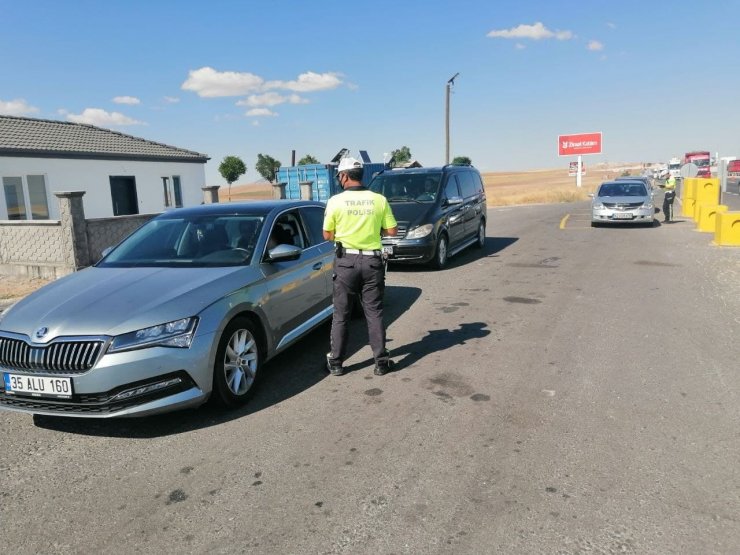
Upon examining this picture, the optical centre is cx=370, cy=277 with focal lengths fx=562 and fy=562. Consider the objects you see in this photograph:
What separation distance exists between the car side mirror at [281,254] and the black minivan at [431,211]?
15.3ft

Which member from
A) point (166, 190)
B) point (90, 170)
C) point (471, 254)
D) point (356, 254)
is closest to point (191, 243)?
point (356, 254)

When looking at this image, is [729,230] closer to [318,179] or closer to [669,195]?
[669,195]

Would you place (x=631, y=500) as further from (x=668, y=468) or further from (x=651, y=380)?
(x=651, y=380)

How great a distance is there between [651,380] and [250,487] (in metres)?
3.40

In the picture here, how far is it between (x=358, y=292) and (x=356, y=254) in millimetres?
366

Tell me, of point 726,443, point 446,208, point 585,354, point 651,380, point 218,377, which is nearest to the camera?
point 726,443

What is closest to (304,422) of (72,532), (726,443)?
(72,532)

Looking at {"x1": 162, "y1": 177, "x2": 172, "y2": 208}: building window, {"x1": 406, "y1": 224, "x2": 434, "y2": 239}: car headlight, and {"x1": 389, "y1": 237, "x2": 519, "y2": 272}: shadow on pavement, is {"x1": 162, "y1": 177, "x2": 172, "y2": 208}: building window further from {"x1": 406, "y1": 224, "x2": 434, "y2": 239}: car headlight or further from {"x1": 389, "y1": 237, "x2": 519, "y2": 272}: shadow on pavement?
{"x1": 406, "y1": 224, "x2": 434, "y2": 239}: car headlight

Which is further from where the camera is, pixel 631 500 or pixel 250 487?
pixel 250 487

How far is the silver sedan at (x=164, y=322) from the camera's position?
12.1 ft

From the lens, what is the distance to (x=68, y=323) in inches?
148

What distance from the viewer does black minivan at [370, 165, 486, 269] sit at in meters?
9.97

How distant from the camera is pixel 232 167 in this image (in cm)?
5772

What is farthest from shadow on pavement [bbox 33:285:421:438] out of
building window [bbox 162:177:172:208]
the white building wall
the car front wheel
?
building window [bbox 162:177:172:208]
